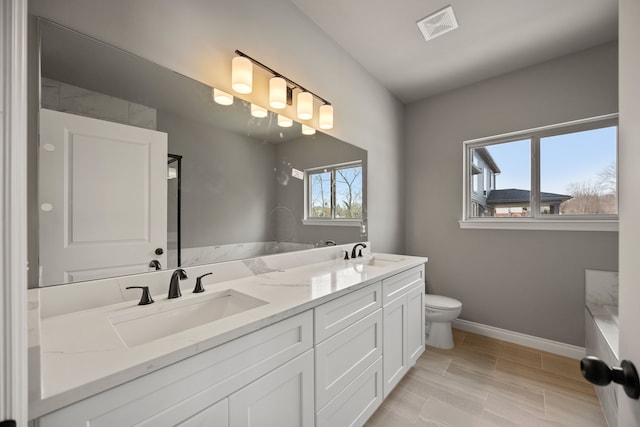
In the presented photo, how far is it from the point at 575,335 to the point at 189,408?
3.02 m

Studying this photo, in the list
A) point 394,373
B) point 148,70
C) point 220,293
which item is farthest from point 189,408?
point 394,373

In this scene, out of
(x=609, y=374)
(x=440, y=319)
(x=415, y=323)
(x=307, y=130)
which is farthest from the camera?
(x=440, y=319)

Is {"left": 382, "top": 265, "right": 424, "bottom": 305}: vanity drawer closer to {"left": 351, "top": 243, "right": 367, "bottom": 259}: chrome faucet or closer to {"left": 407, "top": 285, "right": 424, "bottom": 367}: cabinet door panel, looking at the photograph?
{"left": 407, "top": 285, "right": 424, "bottom": 367}: cabinet door panel

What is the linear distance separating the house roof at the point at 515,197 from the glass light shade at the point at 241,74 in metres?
2.62

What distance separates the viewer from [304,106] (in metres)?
1.82

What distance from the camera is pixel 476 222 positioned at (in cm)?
272

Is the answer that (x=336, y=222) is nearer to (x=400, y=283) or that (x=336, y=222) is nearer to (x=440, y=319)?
(x=400, y=283)

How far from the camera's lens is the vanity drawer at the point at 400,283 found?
1.67 meters

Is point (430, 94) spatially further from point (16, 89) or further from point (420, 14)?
point (16, 89)

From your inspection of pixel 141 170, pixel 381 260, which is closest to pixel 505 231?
pixel 381 260

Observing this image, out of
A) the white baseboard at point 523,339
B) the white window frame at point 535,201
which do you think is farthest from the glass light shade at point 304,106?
the white baseboard at point 523,339

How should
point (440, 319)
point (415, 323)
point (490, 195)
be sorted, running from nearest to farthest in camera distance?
point (415, 323), point (440, 319), point (490, 195)

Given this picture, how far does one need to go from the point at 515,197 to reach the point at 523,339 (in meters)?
1.35

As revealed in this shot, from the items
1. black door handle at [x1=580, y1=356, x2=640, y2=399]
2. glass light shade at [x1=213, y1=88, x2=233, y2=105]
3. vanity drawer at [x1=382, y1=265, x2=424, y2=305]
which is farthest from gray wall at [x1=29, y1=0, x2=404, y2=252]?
black door handle at [x1=580, y1=356, x2=640, y2=399]
